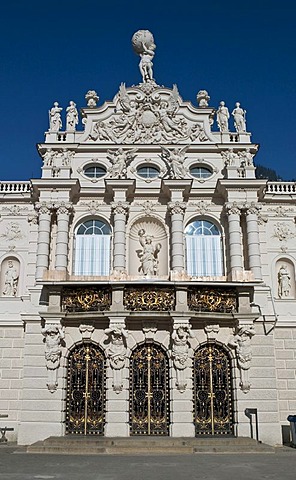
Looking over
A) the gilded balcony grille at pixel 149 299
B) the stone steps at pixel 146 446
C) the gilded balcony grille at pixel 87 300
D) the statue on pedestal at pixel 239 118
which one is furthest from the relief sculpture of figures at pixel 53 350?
the statue on pedestal at pixel 239 118

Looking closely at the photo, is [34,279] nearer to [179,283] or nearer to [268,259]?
[179,283]

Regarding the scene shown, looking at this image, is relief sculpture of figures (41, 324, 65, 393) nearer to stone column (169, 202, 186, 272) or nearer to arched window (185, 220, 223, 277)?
stone column (169, 202, 186, 272)

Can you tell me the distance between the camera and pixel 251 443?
62.1 feet

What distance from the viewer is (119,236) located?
24375 mm

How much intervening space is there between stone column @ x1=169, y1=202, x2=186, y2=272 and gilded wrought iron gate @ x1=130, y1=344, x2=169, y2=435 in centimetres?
416

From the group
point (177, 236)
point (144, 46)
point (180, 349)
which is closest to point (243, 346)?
point (180, 349)

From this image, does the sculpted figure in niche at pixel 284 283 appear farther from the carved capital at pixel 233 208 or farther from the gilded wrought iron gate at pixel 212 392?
the gilded wrought iron gate at pixel 212 392

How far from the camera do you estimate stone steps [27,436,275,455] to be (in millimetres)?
17891

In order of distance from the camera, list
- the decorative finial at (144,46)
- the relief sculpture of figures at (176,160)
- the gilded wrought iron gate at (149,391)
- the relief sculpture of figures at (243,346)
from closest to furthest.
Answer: the gilded wrought iron gate at (149,391), the relief sculpture of figures at (243,346), the relief sculpture of figures at (176,160), the decorative finial at (144,46)

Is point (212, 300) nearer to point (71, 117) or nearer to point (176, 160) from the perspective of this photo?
point (176, 160)

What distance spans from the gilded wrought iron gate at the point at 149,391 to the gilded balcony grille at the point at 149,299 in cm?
174

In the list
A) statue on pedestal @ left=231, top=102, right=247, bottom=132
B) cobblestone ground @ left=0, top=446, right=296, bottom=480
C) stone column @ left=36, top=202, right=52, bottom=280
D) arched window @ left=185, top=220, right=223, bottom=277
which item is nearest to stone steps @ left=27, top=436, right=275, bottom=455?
cobblestone ground @ left=0, top=446, right=296, bottom=480

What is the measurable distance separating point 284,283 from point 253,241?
270 cm

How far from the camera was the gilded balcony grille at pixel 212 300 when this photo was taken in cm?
2184
